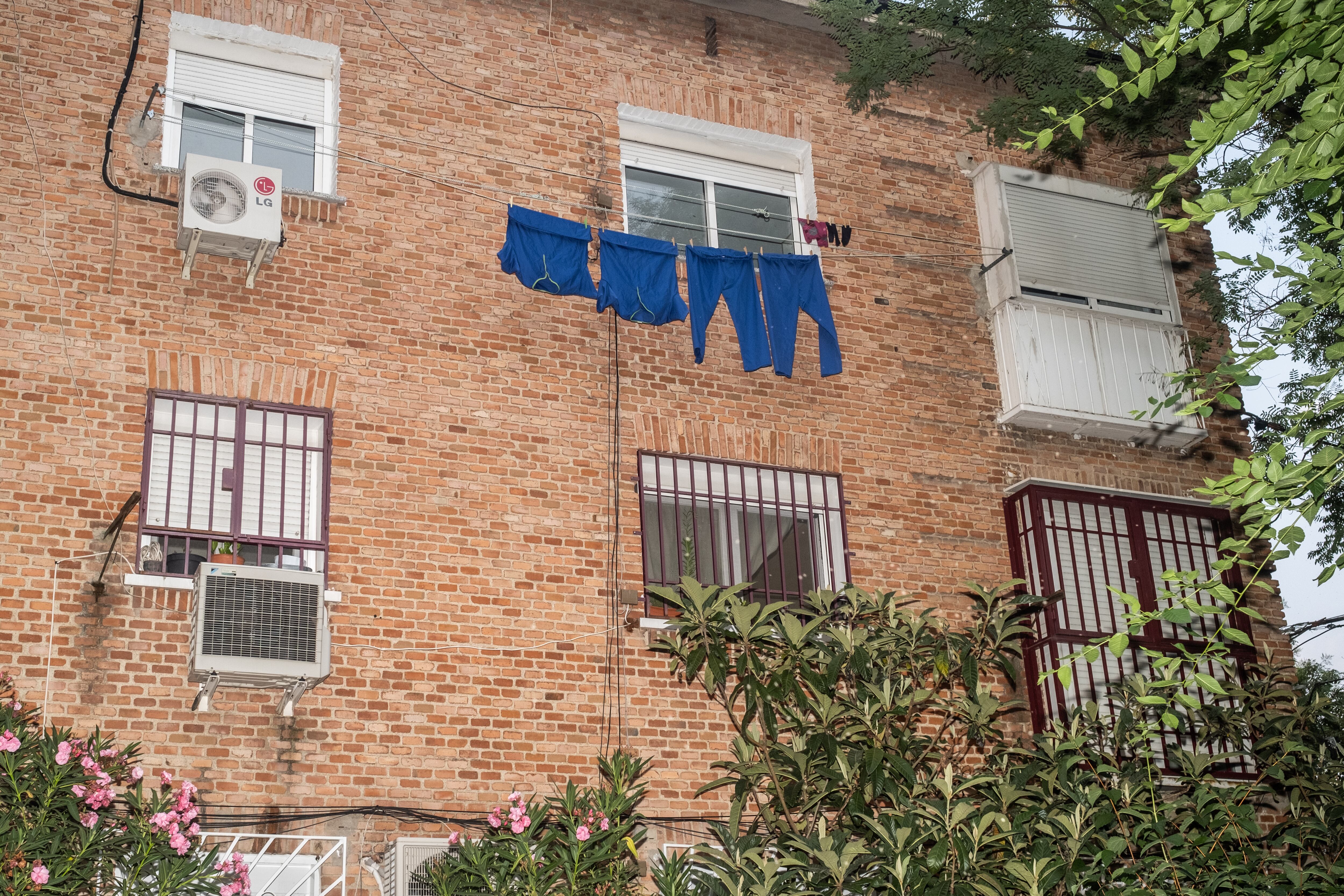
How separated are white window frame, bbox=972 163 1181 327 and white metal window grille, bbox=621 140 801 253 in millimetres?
1833

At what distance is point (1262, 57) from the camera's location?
6.12 m

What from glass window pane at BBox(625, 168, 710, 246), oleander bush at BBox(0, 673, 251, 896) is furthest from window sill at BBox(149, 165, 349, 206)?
oleander bush at BBox(0, 673, 251, 896)

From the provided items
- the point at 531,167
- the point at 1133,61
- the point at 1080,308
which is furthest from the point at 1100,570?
the point at 1133,61

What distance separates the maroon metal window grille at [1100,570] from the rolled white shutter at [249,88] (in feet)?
22.0

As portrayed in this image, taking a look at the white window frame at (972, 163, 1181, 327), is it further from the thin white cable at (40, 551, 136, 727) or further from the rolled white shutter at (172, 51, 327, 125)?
the thin white cable at (40, 551, 136, 727)

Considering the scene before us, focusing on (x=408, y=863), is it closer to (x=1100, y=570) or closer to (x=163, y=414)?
(x=163, y=414)

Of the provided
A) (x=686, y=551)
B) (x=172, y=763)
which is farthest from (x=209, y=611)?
(x=686, y=551)

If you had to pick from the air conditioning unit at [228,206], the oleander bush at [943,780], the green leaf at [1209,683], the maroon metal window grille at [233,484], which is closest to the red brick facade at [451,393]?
the maroon metal window grille at [233,484]

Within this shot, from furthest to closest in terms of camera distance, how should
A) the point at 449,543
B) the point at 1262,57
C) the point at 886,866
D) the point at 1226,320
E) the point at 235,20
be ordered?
1. the point at 1226,320
2. the point at 235,20
3. the point at 449,543
4. the point at 886,866
5. the point at 1262,57

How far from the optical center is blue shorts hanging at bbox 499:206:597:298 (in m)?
11.2

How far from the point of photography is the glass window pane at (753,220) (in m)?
12.8

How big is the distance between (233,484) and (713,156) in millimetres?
5350

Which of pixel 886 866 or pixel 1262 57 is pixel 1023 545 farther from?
pixel 1262 57

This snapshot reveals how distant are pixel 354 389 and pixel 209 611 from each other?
2.29m
